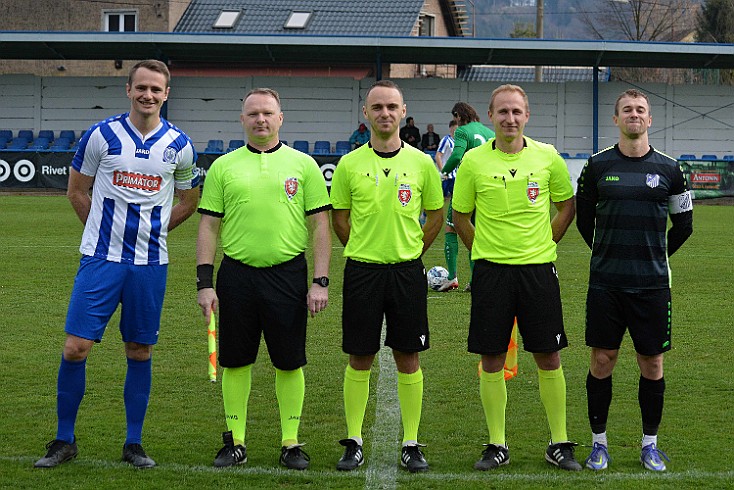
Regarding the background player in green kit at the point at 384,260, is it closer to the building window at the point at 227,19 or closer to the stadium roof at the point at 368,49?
the stadium roof at the point at 368,49

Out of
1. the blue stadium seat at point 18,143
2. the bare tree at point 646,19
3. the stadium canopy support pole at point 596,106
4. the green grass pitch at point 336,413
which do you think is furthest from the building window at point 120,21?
the green grass pitch at point 336,413

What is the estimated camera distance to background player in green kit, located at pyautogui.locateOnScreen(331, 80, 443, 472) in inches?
218

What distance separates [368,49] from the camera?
31156mm

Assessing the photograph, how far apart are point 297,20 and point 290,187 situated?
3745 cm

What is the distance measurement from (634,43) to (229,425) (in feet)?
88.9

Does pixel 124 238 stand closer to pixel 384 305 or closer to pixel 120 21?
pixel 384 305

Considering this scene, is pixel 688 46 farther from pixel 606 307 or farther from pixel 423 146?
pixel 606 307

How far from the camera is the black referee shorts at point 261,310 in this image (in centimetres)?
547

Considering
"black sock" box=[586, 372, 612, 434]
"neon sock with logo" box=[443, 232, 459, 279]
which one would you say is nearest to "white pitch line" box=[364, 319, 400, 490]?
"black sock" box=[586, 372, 612, 434]

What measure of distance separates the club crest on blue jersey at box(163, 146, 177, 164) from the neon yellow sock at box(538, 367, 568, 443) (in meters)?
2.21

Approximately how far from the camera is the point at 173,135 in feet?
18.5

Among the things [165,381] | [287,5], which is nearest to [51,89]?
[287,5]

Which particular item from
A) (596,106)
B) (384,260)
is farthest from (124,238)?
(596,106)

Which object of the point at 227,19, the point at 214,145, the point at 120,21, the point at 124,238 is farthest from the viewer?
the point at 120,21
